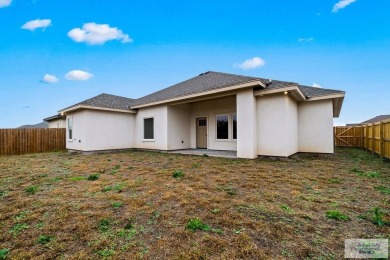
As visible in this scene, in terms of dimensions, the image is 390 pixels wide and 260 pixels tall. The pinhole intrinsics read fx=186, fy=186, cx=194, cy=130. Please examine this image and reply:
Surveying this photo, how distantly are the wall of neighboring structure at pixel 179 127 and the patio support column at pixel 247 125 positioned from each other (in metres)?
4.48

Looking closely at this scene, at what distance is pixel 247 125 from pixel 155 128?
5965mm

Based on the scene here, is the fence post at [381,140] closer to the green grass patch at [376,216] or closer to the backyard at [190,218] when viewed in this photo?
the backyard at [190,218]

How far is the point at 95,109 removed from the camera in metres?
10.9

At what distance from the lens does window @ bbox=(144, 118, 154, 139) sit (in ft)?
39.3

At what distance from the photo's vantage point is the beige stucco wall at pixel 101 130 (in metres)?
10.8

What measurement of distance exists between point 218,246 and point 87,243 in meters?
1.45

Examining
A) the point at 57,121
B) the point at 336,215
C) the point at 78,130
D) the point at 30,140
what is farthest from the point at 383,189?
the point at 57,121

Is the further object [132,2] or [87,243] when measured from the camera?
[132,2]

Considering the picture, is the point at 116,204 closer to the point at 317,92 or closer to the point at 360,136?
the point at 317,92

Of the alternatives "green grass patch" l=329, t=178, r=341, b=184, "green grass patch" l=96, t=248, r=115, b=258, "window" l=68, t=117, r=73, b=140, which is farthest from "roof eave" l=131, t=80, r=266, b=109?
"green grass patch" l=96, t=248, r=115, b=258

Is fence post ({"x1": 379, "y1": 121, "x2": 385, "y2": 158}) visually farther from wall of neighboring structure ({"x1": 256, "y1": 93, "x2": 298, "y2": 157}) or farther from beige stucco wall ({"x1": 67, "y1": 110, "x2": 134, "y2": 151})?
beige stucco wall ({"x1": 67, "y1": 110, "x2": 134, "y2": 151})

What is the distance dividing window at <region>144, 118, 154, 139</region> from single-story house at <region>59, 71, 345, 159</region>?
64mm

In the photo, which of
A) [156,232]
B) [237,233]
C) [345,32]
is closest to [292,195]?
[237,233]

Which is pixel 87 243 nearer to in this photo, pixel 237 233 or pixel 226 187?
pixel 237 233
